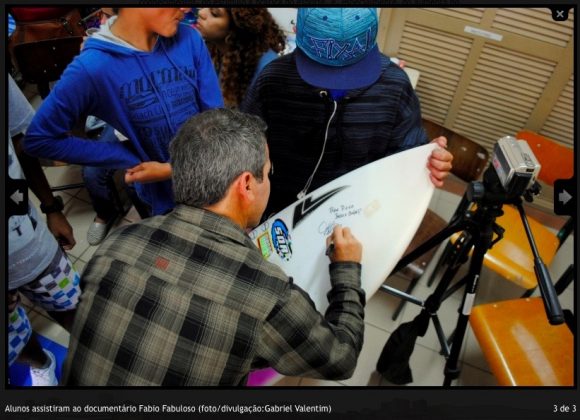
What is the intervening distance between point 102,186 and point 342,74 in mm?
1908

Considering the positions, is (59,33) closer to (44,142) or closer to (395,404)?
(44,142)

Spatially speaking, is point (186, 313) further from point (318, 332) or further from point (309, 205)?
point (309, 205)

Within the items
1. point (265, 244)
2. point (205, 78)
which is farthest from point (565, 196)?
point (205, 78)

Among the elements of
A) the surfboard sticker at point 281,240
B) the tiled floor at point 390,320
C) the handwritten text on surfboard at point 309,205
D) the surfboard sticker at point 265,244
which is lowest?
the tiled floor at point 390,320

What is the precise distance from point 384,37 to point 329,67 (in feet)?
5.77

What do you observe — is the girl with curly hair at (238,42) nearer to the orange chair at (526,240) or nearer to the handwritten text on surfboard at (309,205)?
the handwritten text on surfboard at (309,205)

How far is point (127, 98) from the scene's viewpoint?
158cm

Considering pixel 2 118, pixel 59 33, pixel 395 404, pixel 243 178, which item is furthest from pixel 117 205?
pixel 395 404

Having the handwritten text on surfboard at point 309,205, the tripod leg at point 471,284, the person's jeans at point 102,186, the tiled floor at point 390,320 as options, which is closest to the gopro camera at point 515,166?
the tripod leg at point 471,284

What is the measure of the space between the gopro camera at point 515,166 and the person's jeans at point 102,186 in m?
2.07

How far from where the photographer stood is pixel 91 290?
1.07 meters

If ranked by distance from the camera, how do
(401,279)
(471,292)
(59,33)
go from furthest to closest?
(401,279) < (59,33) < (471,292)

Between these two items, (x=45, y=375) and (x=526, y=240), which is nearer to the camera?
(x=45, y=375)

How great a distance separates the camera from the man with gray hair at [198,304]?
3.37 ft
